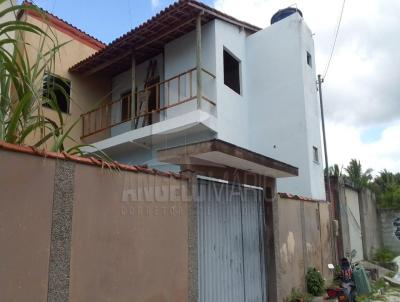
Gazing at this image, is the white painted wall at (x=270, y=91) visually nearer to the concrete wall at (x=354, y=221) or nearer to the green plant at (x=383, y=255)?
the concrete wall at (x=354, y=221)

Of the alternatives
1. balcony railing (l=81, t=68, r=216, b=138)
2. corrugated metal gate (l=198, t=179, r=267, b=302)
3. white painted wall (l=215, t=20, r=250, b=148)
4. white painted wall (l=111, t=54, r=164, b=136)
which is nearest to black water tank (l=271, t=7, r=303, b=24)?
white painted wall (l=215, t=20, r=250, b=148)

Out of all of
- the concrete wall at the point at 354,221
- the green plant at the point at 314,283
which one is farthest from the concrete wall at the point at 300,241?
the concrete wall at the point at 354,221

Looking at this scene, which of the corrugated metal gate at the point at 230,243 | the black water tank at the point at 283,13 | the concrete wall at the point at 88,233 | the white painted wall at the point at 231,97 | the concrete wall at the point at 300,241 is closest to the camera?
the concrete wall at the point at 88,233

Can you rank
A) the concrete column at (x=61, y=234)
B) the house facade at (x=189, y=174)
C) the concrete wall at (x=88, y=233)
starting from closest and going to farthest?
1. the concrete wall at (x=88, y=233)
2. the concrete column at (x=61, y=234)
3. the house facade at (x=189, y=174)

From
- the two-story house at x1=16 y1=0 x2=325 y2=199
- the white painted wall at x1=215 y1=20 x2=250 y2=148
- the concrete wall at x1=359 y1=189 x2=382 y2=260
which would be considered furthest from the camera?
the concrete wall at x1=359 y1=189 x2=382 y2=260

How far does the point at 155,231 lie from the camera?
197 inches

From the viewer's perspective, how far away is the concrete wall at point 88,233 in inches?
134

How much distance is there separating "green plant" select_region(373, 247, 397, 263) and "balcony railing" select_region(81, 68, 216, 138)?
35.6ft

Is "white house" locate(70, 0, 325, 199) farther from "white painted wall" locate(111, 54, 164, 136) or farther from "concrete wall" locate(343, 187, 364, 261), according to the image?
"concrete wall" locate(343, 187, 364, 261)

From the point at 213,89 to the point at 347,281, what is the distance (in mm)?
5586

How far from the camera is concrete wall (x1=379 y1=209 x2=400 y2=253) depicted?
17938 millimetres

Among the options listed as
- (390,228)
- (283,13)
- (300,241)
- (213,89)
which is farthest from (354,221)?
(213,89)

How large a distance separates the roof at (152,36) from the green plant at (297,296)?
23.4 ft

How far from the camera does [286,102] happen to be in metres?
11.9
